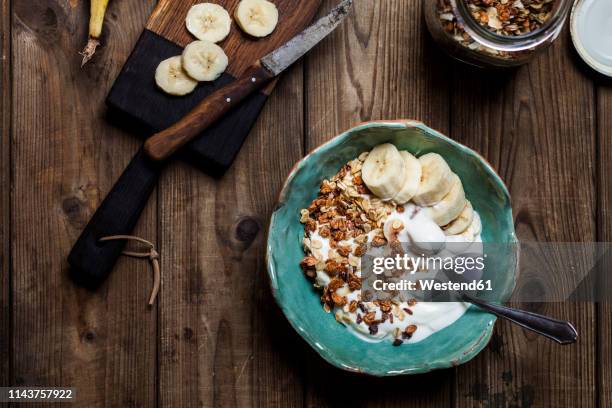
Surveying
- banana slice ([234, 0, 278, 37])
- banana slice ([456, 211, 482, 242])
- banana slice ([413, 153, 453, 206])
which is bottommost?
banana slice ([456, 211, 482, 242])

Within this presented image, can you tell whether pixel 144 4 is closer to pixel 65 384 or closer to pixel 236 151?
pixel 236 151

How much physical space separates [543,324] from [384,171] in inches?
10.9

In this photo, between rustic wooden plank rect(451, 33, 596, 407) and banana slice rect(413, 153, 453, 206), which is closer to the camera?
banana slice rect(413, 153, 453, 206)

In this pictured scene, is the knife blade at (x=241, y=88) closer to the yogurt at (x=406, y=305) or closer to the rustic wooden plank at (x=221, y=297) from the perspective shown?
the rustic wooden plank at (x=221, y=297)

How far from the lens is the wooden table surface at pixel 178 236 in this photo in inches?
37.8

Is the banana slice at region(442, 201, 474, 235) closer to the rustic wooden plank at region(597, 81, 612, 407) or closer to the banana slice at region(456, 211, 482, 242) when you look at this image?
the banana slice at region(456, 211, 482, 242)

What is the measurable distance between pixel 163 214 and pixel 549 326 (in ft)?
1.81

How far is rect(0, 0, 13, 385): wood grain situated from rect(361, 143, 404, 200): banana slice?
52 cm

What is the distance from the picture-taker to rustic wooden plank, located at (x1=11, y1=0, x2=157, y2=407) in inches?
37.8

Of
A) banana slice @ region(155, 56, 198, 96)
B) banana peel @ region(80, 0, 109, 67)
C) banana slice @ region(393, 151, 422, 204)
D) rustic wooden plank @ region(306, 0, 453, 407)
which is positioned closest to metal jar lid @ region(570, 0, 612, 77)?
rustic wooden plank @ region(306, 0, 453, 407)

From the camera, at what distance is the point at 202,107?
36.2 inches

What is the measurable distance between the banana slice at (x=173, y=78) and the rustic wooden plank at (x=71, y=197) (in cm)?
8

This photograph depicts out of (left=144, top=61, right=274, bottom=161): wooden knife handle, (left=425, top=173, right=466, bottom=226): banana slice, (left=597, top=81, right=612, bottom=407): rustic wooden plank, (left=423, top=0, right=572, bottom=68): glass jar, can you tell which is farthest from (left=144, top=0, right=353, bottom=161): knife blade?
(left=597, top=81, right=612, bottom=407): rustic wooden plank

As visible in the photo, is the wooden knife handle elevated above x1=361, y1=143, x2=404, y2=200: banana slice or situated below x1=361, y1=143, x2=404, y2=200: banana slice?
above
